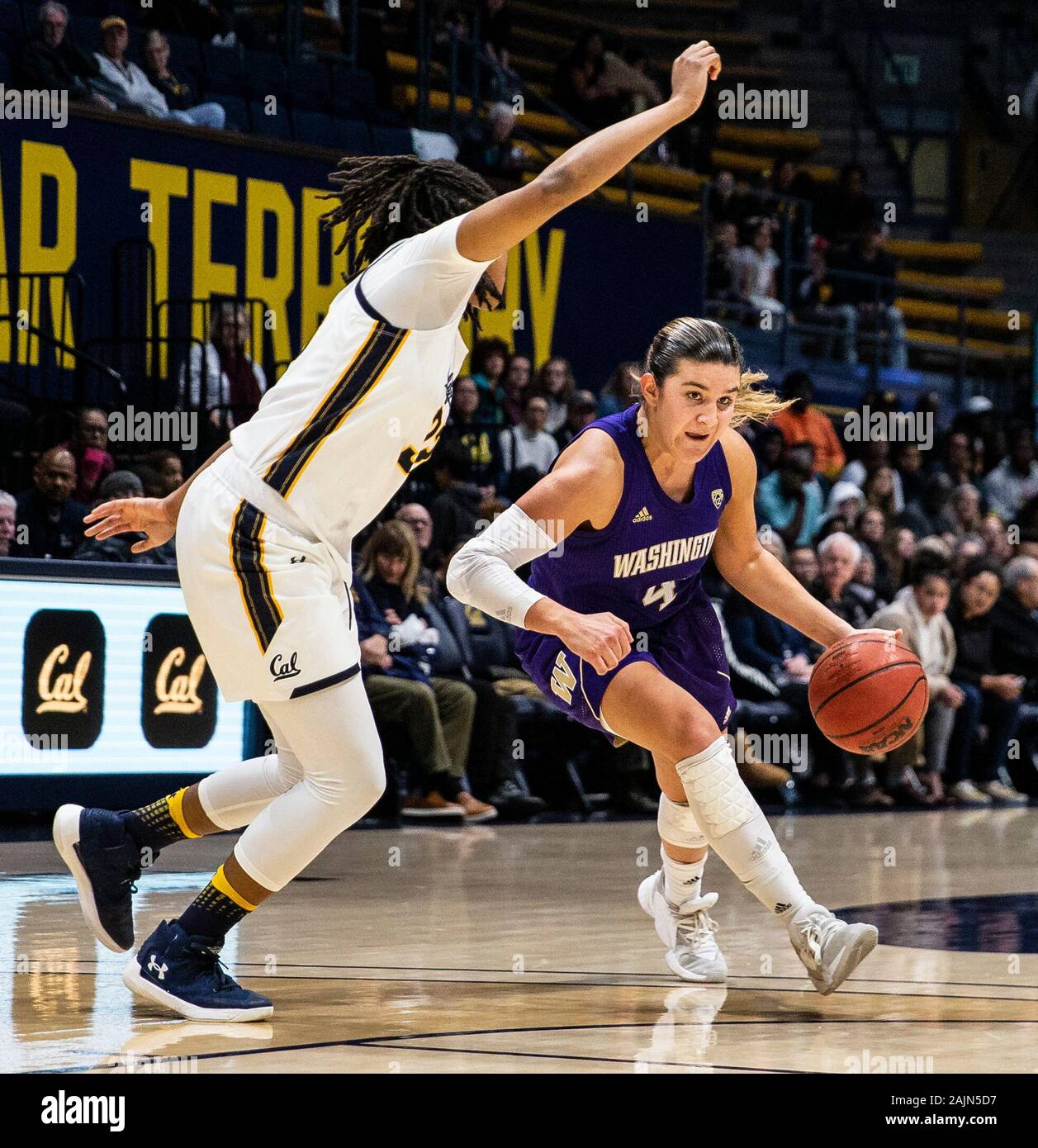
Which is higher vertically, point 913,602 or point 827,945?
point 913,602

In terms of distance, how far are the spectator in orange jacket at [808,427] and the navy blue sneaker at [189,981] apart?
11185 millimetres

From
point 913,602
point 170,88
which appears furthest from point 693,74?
point 170,88

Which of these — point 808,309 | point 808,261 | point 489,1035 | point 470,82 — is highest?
point 470,82

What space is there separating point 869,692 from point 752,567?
19.9 inches

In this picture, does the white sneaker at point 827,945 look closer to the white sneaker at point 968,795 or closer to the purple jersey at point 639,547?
the purple jersey at point 639,547

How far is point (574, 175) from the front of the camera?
12.5 feet

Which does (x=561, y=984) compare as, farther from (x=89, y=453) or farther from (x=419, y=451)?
(x=89, y=453)

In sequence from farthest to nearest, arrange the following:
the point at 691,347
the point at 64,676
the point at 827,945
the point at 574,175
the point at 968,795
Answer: the point at 968,795 < the point at 64,676 < the point at 691,347 < the point at 827,945 < the point at 574,175

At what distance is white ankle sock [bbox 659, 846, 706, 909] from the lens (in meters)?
5.09

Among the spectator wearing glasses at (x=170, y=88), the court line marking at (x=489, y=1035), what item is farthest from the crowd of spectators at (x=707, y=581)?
the court line marking at (x=489, y=1035)

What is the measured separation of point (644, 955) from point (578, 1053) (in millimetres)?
1707

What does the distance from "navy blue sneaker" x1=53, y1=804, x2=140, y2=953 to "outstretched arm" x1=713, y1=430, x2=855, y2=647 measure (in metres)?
1.75

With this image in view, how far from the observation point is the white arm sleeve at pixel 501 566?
435 centimetres
